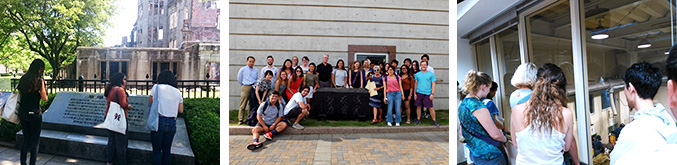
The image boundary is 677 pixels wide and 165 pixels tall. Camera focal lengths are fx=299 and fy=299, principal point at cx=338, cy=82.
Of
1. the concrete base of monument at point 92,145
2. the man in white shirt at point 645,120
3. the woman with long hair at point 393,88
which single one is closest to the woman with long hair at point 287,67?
the woman with long hair at point 393,88

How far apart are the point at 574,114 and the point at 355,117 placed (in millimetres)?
1456

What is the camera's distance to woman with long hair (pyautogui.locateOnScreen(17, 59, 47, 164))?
226cm

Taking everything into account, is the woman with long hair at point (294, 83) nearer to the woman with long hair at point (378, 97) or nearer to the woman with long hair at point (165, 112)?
the woman with long hair at point (378, 97)

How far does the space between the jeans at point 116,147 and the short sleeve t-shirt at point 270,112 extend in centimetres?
101

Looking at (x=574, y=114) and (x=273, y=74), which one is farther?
(x=273, y=74)

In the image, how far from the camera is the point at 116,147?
2.25m

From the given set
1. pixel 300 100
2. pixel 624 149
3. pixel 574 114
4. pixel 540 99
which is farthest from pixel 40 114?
pixel 624 149

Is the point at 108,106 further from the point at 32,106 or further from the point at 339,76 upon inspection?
the point at 339,76

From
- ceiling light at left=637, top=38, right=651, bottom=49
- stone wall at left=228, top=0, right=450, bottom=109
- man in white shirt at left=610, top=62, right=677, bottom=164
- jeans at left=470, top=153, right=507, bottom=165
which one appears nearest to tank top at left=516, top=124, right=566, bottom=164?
jeans at left=470, top=153, right=507, bottom=165

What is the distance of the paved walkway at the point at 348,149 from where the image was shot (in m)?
2.41

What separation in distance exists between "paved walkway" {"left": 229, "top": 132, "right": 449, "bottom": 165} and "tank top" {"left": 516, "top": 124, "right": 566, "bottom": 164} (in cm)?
78

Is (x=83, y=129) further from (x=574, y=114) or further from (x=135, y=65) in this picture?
(x=574, y=114)

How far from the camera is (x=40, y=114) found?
7.45 ft

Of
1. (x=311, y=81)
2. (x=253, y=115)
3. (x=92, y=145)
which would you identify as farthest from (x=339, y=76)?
(x=92, y=145)
